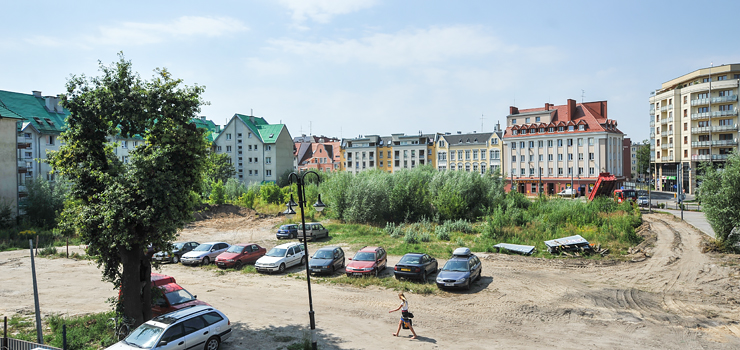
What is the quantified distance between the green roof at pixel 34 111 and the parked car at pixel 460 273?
51.3 meters

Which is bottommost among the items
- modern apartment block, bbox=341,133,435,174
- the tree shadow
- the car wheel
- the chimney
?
the tree shadow

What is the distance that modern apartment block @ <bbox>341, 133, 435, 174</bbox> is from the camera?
271 feet

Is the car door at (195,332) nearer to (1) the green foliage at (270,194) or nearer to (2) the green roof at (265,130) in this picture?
(1) the green foliage at (270,194)

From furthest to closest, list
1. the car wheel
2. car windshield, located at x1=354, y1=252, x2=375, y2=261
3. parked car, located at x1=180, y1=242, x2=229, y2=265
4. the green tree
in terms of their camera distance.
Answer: parked car, located at x1=180, y1=242, x2=229, y2=265 < the green tree < car windshield, located at x1=354, y1=252, x2=375, y2=261 < the car wheel

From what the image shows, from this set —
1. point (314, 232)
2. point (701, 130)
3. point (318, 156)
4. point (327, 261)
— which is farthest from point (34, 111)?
point (701, 130)

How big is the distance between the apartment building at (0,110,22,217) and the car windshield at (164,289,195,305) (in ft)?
122

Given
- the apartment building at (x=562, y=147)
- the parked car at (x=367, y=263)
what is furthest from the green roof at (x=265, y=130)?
the parked car at (x=367, y=263)

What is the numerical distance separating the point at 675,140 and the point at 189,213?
82956 mm

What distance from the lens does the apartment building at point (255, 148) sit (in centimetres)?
7469

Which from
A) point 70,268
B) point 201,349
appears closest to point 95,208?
point 201,349

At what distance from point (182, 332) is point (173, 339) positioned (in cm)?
31

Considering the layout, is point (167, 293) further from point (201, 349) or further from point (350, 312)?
point (350, 312)

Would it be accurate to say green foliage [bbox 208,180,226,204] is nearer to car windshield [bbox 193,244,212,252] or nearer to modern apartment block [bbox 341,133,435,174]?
car windshield [bbox 193,244,212,252]

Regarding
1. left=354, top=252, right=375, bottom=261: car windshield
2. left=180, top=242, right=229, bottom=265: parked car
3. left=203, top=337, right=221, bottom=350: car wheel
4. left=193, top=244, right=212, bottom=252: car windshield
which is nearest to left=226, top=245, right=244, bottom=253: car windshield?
left=180, top=242, right=229, bottom=265: parked car
